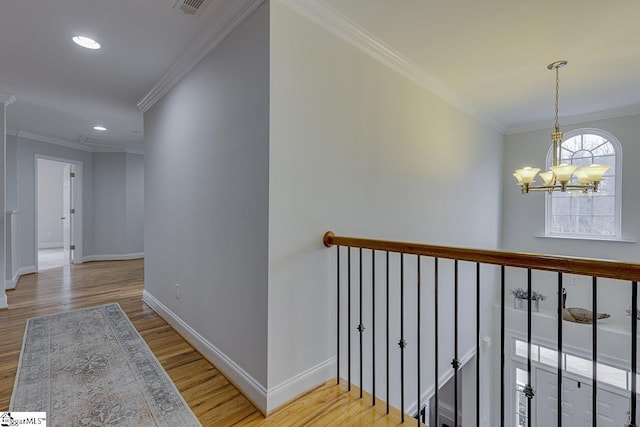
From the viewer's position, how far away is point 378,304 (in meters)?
2.52

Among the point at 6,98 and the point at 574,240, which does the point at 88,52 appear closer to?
the point at 6,98

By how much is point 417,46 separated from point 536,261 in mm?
1995

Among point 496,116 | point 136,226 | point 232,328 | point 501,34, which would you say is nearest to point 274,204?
point 232,328

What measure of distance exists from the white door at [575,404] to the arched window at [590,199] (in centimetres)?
222

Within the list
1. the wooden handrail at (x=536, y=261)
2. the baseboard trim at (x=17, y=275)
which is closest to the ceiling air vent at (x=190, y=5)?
the wooden handrail at (x=536, y=261)

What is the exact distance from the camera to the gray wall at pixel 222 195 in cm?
186

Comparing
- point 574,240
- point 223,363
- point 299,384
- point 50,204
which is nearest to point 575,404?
point 574,240

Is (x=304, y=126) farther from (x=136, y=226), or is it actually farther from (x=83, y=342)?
(x=136, y=226)

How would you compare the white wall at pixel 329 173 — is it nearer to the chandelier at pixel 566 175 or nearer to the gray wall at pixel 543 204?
the chandelier at pixel 566 175

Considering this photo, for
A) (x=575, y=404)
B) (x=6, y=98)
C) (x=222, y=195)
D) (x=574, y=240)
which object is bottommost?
(x=575, y=404)

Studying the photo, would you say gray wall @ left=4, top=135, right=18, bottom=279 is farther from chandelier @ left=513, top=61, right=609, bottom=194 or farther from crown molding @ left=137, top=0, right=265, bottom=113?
chandelier @ left=513, top=61, right=609, bottom=194

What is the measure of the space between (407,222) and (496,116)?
262 cm

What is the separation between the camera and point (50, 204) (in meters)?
8.57

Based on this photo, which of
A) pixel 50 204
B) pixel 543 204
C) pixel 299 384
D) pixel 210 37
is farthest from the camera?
pixel 50 204
